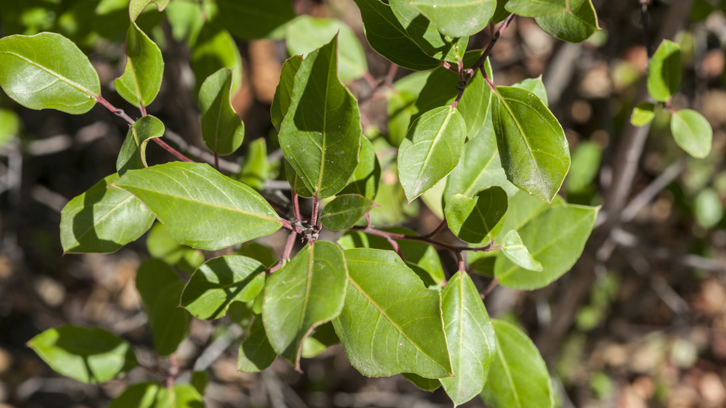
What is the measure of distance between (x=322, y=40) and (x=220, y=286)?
0.89 metres

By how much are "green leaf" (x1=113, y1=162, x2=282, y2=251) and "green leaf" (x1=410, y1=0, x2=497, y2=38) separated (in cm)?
35

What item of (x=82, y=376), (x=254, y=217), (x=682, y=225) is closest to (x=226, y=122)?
(x=254, y=217)

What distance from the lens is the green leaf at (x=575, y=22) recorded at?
1.84ft

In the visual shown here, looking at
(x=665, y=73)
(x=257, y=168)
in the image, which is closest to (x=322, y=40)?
(x=257, y=168)

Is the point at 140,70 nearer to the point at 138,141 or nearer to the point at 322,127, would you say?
the point at 138,141

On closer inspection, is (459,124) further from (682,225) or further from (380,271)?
(682,225)

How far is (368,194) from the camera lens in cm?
84

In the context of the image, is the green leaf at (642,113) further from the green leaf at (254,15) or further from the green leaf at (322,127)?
the green leaf at (254,15)

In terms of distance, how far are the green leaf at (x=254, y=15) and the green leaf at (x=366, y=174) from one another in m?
0.58

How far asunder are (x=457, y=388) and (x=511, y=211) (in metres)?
0.42

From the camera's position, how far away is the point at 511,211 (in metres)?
0.99

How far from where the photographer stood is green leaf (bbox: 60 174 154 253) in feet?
2.47

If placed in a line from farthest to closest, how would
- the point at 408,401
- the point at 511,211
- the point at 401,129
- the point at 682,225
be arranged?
the point at 682,225 → the point at 408,401 → the point at 401,129 → the point at 511,211

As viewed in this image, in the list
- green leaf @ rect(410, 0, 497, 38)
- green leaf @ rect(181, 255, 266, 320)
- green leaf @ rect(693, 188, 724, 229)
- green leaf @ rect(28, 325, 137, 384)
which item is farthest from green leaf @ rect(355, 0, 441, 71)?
green leaf @ rect(693, 188, 724, 229)
